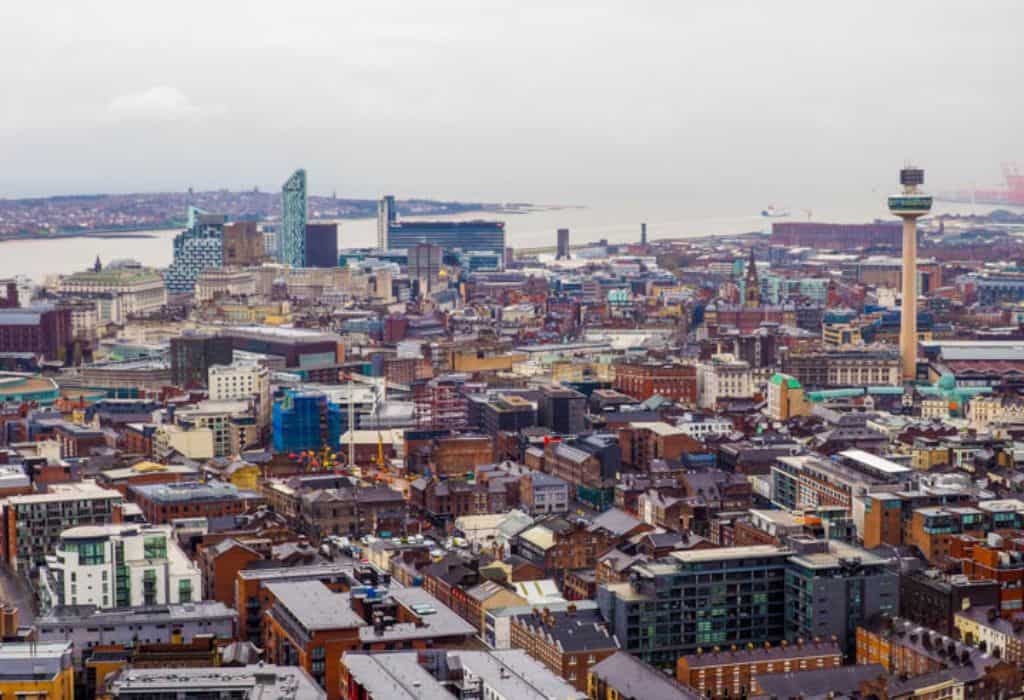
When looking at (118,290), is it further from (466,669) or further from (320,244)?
(466,669)

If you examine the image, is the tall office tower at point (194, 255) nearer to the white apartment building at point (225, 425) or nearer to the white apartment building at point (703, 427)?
the white apartment building at point (225, 425)

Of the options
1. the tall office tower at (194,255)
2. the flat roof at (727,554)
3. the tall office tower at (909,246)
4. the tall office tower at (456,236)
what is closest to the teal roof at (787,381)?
the tall office tower at (909,246)

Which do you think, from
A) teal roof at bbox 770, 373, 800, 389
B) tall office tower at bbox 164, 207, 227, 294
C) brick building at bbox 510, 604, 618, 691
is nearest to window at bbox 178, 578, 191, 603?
brick building at bbox 510, 604, 618, 691

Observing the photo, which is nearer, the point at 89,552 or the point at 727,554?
the point at 727,554

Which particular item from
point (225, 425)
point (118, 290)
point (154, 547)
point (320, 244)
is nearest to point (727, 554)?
point (154, 547)

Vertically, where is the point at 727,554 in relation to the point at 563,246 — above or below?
below

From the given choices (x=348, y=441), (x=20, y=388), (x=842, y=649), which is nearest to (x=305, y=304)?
(x=20, y=388)
